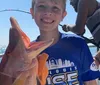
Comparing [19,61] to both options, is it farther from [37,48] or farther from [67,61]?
[67,61]

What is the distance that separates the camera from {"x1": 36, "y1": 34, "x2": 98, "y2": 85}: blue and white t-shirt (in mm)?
1001

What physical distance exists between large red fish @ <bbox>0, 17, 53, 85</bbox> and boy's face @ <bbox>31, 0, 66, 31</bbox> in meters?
0.30

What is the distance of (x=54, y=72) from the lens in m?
1.01

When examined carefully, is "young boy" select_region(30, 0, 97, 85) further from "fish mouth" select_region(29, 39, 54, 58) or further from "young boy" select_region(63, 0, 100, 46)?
"young boy" select_region(63, 0, 100, 46)

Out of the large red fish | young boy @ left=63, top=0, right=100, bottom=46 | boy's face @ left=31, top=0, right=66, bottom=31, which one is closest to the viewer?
the large red fish

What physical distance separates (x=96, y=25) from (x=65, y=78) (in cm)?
61

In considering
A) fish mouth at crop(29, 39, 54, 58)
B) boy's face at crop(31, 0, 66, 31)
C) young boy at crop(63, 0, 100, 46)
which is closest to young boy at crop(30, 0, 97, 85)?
boy's face at crop(31, 0, 66, 31)

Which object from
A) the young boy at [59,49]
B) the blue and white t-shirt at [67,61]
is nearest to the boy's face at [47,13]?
the young boy at [59,49]

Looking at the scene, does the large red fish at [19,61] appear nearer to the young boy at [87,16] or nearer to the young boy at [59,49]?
the young boy at [59,49]

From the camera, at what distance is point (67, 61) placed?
3.31 ft

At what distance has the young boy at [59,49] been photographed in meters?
0.96

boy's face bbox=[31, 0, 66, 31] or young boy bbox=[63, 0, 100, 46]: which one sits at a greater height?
boy's face bbox=[31, 0, 66, 31]

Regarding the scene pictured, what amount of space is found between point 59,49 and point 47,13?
16cm

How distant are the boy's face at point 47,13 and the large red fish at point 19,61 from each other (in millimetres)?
301
